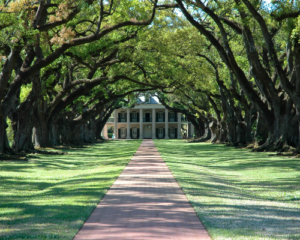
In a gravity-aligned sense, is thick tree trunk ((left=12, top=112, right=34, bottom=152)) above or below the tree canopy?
below

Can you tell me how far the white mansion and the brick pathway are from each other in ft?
230

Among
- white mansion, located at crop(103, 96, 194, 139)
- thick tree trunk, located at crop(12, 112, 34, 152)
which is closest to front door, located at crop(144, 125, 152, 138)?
white mansion, located at crop(103, 96, 194, 139)

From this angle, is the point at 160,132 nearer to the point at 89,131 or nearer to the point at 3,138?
the point at 89,131

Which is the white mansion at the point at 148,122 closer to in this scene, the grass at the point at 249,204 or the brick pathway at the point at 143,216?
the grass at the point at 249,204

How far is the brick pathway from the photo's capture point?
18.6 ft

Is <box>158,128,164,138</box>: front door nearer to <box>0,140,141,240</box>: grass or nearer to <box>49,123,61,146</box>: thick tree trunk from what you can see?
<box>49,123,61,146</box>: thick tree trunk

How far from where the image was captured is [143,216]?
684 cm

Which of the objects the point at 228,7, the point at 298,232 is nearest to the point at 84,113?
the point at 228,7

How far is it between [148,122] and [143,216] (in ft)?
249

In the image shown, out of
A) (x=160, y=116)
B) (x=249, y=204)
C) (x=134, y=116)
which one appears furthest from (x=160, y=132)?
(x=249, y=204)

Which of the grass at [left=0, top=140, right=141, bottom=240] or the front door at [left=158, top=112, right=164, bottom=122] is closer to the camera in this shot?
the grass at [left=0, top=140, right=141, bottom=240]

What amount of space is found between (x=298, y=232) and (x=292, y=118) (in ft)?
62.4

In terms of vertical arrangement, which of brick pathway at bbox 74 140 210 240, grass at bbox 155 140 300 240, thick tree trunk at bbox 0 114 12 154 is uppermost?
thick tree trunk at bbox 0 114 12 154

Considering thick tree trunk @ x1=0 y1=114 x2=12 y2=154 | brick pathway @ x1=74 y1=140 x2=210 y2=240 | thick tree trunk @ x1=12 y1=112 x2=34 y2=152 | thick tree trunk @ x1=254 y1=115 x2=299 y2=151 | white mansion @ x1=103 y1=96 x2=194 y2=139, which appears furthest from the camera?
white mansion @ x1=103 y1=96 x2=194 y2=139
